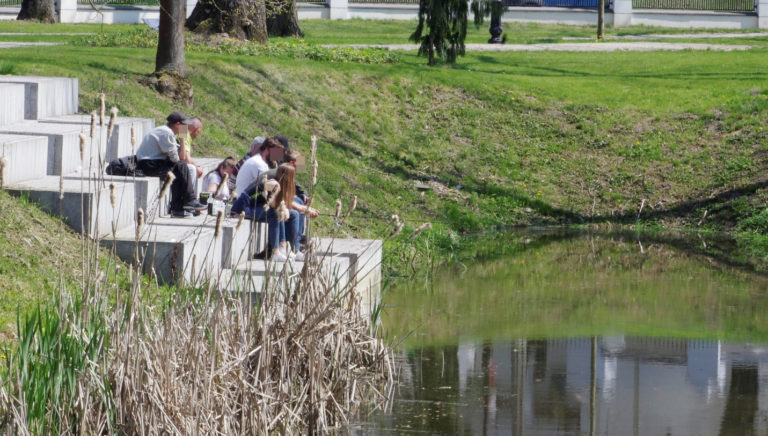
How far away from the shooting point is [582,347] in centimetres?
1030

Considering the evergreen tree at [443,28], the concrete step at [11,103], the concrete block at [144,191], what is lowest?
the concrete block at [144,191]

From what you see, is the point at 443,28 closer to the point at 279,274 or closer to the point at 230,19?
the point at 230,19

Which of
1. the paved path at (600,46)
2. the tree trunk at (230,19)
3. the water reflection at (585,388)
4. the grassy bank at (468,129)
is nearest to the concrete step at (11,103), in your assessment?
the grassy bank at (468,129)

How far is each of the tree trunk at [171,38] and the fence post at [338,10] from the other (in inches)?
961

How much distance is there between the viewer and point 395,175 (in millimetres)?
18906

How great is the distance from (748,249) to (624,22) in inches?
1059

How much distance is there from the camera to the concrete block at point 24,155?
10.6m

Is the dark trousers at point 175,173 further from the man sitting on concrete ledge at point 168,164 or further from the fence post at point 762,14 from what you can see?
the fence post at point 762,14

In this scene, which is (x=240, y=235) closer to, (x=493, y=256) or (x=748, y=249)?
(x=493, y=256)

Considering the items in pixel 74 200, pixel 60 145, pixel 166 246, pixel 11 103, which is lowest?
pixel 166 246

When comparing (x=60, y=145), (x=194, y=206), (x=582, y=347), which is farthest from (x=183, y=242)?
(x=582, y=347)

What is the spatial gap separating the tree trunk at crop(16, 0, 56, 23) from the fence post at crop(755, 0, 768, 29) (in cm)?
2389

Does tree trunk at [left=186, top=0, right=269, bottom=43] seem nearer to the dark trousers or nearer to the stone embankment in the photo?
the stone embankment

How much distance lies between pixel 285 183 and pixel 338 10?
3189 cm
